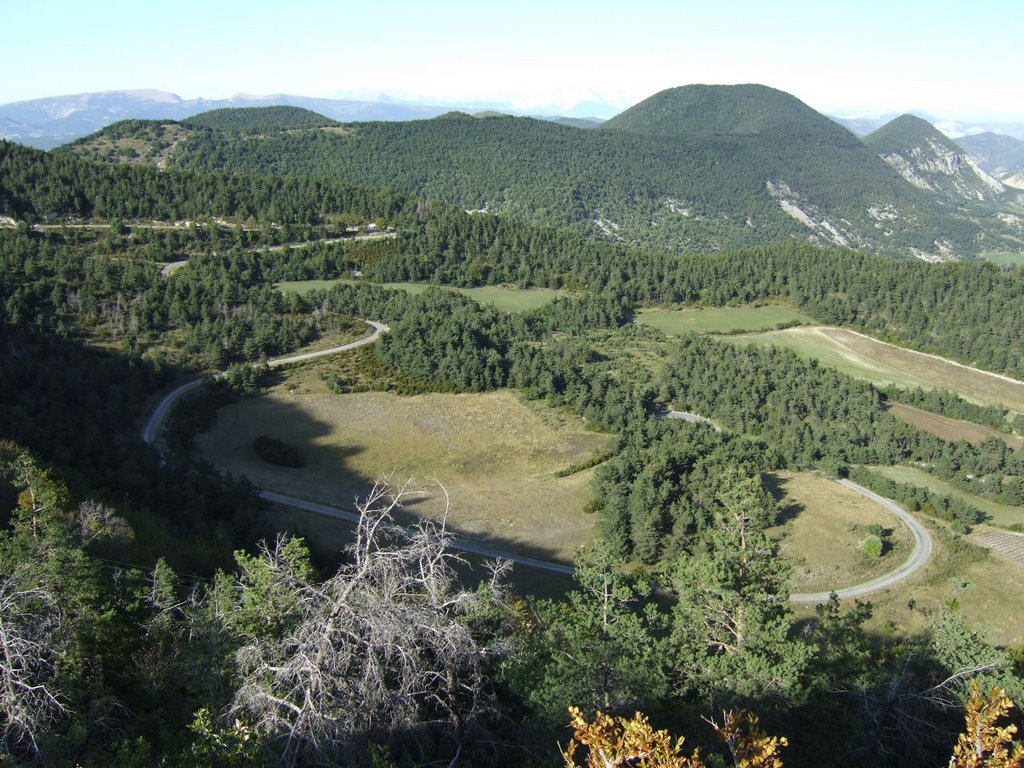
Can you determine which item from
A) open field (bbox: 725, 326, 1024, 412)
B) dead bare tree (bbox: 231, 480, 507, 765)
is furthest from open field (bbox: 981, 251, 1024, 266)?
dead bare tree (bbox: 231, 480, 507, 765)

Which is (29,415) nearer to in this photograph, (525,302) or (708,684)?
(708,684)

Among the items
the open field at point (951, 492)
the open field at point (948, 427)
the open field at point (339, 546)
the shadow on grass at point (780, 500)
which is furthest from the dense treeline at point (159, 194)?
the open field at point (951, 492)

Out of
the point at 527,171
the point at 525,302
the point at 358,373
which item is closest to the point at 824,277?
the point at 525,302

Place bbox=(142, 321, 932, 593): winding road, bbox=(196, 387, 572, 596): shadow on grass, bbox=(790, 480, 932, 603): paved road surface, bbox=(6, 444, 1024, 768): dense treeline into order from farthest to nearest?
1. bbox=(142, 321, 932, 593): winding road
2. bbox=(196, 387, 572, 596): shadow on grass
3. bbox=(790, 480, 932, 603): paved road surface
4. bbox=(6, 444, 1024, 768): dense treeline

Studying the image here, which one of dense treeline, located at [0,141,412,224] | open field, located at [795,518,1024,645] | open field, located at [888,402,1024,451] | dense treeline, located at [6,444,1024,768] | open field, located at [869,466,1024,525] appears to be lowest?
open field, located at [869,466,1024,525]

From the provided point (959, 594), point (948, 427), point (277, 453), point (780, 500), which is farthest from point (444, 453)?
point (948, 427)

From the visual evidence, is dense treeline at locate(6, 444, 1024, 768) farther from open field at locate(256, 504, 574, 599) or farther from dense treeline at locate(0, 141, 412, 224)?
dense treeline at locate(0, 141, 412, 224)
